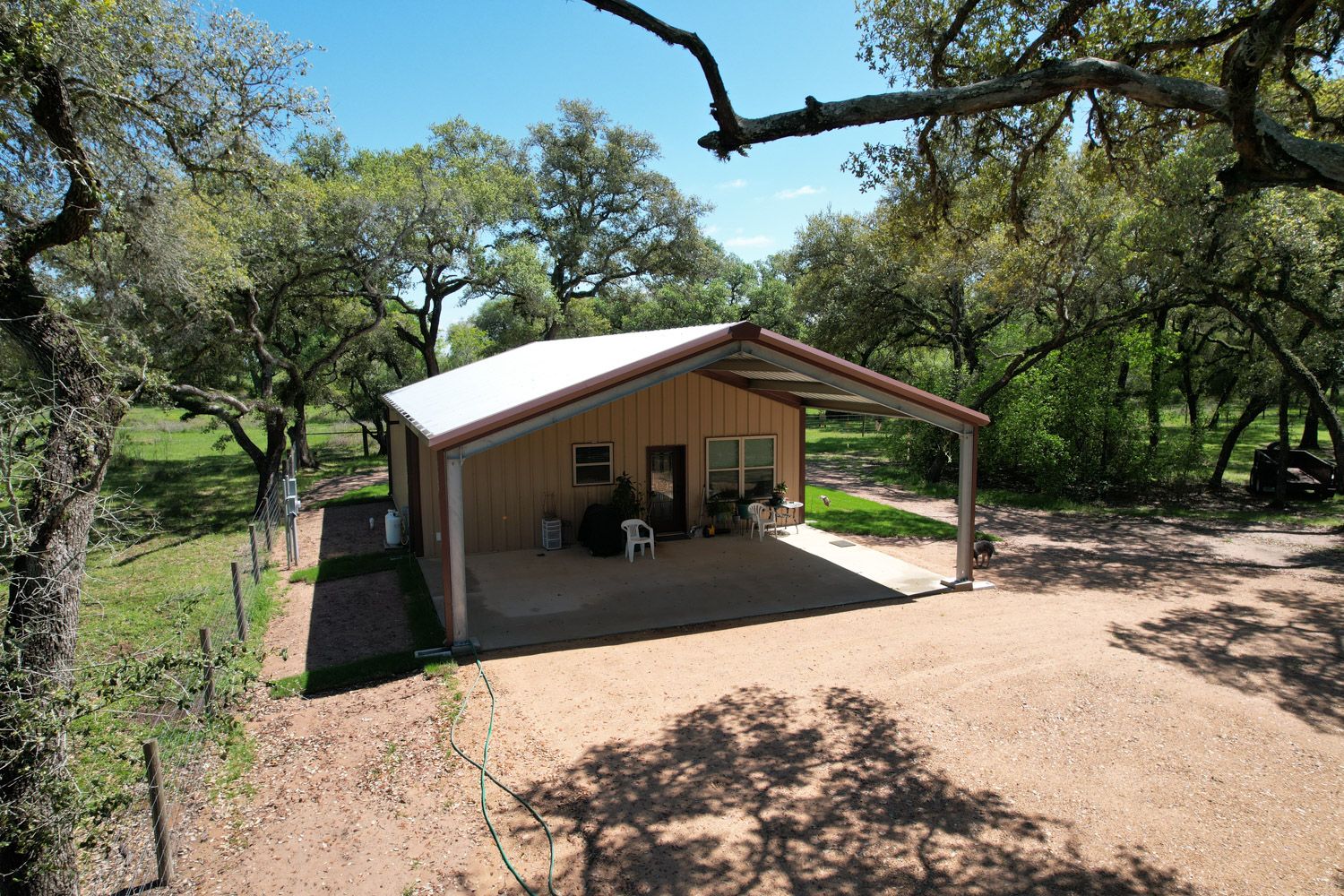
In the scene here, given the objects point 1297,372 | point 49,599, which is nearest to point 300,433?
point 49,599

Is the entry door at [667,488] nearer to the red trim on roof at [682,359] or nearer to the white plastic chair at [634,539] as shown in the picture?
the white plastic chair at [634,539]

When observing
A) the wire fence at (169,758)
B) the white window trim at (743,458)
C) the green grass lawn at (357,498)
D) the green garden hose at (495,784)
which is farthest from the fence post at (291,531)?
the white window trim at (743,458)

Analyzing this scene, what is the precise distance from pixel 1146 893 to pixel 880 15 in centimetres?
1091

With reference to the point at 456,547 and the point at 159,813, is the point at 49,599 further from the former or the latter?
the point at 456,547

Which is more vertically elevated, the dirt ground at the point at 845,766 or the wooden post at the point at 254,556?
the wooden post at the point at 254,556

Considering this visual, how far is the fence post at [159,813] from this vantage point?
437 cm

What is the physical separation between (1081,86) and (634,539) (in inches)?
345

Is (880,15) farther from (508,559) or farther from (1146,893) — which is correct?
(1146,893)

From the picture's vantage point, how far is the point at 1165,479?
62.2 feet

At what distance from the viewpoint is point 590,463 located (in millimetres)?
13281

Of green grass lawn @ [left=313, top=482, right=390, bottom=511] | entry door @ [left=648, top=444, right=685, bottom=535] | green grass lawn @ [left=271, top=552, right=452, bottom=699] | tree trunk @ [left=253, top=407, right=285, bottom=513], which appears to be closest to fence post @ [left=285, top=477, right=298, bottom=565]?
green grass lawn @ [left=271, top=552, right=452, bottom=699]

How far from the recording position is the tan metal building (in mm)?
8539

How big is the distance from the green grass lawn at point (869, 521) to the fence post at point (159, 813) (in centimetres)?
1181

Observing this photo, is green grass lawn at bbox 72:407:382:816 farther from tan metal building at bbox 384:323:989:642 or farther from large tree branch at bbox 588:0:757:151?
large tree branch at bbox 588:0:757:151
